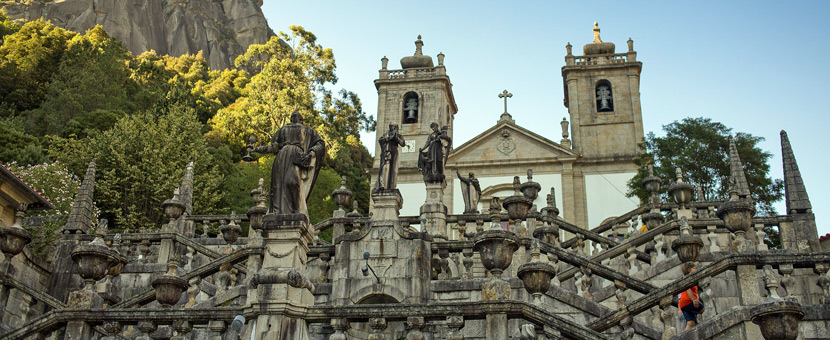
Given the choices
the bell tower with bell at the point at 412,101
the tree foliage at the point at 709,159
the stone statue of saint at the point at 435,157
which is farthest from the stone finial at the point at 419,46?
the stone statue of saint at the point at 435,157

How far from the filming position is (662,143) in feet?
83.1

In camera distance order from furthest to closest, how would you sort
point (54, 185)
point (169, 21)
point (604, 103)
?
point (169, 21)
point (604, 103)
point (54, 185)

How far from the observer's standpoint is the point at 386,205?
1320cm

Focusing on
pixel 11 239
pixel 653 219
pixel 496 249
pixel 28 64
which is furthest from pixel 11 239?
pixel 28 64

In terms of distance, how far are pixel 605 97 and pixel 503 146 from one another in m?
6.30

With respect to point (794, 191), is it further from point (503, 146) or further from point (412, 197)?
point (412, 197)

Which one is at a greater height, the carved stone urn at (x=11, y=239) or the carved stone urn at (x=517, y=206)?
the carved stone urn at (x=517, y=206)

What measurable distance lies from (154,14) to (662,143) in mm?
61637

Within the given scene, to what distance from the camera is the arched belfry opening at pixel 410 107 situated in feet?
128

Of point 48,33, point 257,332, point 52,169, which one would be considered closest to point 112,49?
point 48,33

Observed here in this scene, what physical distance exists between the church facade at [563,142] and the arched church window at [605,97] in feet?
0.18

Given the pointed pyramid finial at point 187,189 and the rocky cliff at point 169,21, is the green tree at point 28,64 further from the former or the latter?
the pointed pyramid finial at point 187,189

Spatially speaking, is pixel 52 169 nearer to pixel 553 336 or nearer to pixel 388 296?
pixel 388 296

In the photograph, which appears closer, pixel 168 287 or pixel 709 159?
pixel 168 287
